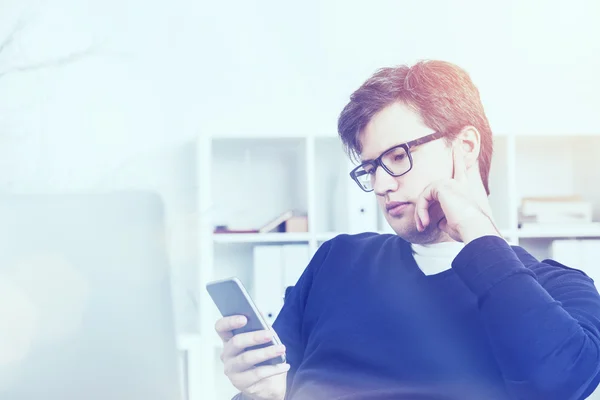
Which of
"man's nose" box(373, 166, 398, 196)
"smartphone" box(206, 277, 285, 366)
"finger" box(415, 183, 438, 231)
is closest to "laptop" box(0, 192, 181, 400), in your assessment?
"smartphone" box(206, 277, 285, 366)

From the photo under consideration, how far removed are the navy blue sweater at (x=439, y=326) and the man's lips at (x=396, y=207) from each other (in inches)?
2.7

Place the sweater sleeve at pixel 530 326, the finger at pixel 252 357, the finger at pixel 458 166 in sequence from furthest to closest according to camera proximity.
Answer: the finger at pixel 458 166, the finger at pixel 252 357, the sweater sleeve at pixel 530 326

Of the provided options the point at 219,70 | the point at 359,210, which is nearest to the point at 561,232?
the point at 359,210

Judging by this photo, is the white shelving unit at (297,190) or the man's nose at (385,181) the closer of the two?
the man's nose at (385,181)

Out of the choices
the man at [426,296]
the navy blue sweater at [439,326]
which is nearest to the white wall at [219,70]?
the man at [426,296]

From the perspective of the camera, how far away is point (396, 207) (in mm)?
1255

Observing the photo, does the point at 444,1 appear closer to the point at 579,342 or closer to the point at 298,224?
the point at 298,224

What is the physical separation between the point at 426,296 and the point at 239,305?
1.10ft

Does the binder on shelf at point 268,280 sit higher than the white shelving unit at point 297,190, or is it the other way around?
the white shelving unit at point 297,190

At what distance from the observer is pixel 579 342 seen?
87cm

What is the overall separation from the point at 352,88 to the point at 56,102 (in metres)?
1.00

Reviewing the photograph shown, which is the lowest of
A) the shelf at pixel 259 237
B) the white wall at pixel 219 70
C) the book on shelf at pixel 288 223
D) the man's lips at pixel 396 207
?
the shelf at pixel 259 237

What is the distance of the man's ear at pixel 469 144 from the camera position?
1276 mm

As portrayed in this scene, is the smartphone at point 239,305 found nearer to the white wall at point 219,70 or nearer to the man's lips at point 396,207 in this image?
the man's lips at point 396,207
